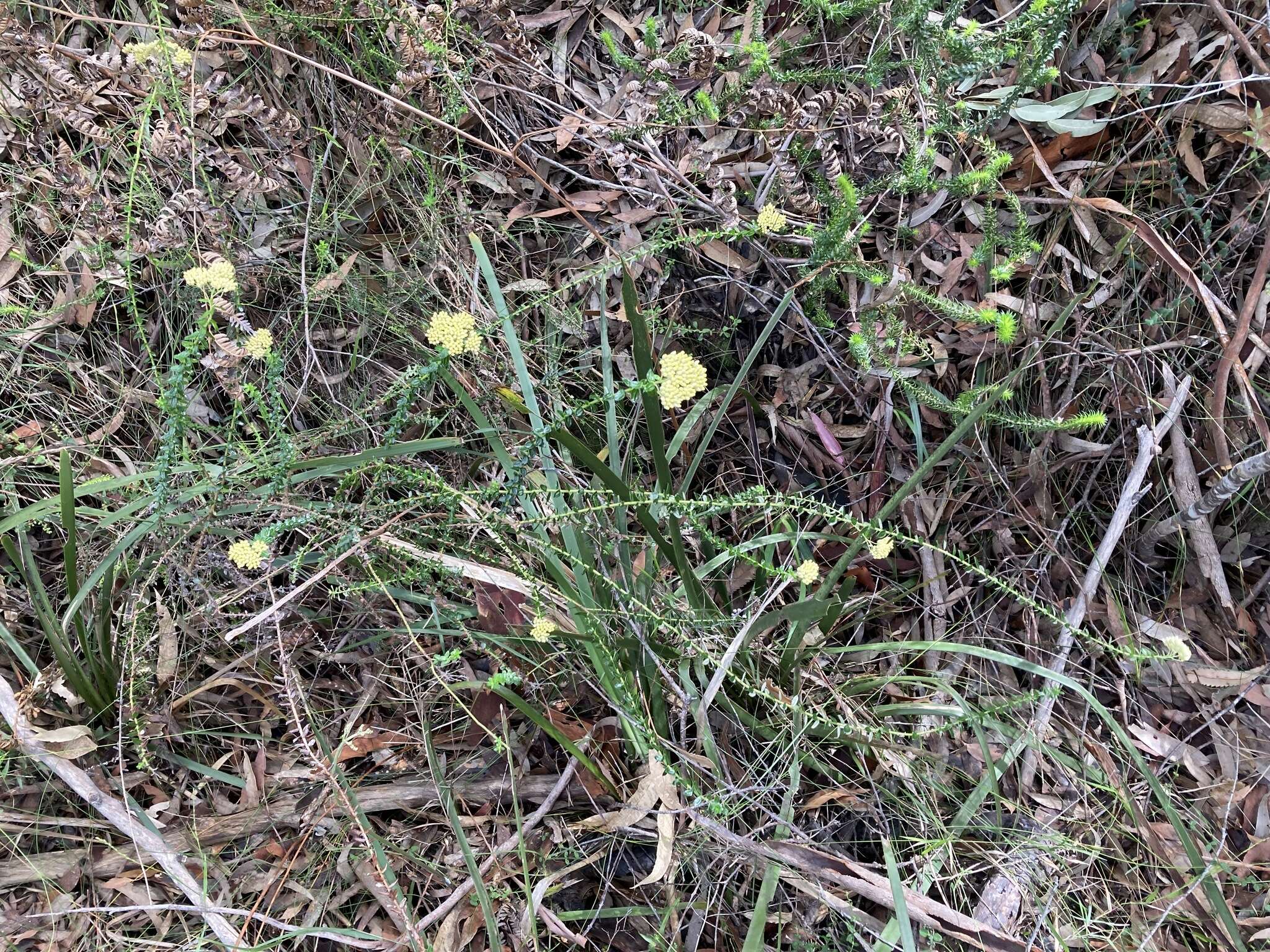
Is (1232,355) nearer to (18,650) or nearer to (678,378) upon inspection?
(678,378)

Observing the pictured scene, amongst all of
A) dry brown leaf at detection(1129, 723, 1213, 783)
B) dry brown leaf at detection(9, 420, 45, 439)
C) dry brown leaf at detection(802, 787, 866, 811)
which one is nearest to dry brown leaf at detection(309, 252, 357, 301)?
dry brown leaf at detection(9, 420, 45, 439)

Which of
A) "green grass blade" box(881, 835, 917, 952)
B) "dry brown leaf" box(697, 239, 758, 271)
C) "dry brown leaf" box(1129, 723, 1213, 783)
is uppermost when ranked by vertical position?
"dry brown leaf" box(697, 239, 758, 271)

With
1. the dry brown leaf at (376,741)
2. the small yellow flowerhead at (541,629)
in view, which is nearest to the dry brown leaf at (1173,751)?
the small yellow flowerhead at (541,629)

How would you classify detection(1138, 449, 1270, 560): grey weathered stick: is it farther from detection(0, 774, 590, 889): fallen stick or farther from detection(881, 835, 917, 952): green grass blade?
detection(0, 774, 590, 889): fallen stick

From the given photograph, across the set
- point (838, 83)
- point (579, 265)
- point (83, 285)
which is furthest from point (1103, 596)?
point (83, 285)

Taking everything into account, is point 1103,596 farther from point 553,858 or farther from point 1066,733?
point 553,858

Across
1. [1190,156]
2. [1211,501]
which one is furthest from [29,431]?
[1190,156]

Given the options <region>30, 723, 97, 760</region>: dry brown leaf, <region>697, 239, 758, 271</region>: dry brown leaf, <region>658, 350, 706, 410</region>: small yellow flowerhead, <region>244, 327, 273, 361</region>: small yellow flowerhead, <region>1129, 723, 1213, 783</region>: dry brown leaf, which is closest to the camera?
<region>658, 350, 706, 410</region>: small yellow flowerhead

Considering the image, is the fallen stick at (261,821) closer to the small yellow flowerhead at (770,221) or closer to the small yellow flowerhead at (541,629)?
the small yellow flowerhead at (541,629)
